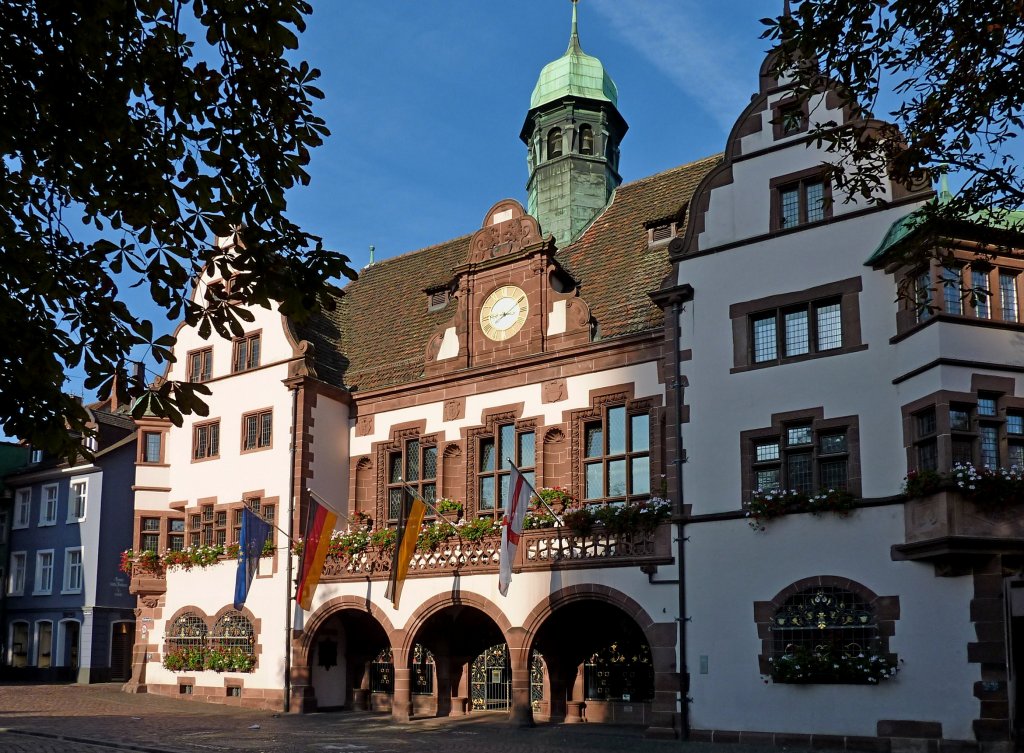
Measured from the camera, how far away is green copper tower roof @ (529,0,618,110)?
34375 mm

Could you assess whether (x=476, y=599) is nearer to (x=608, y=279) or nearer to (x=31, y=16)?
(x=608, y=279)

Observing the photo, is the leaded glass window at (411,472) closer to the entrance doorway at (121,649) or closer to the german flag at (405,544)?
the german flag at (405,544)

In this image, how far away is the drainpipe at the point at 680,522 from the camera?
21.7 metres

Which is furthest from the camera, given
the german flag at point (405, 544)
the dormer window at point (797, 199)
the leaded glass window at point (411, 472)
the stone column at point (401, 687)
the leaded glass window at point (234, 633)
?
the leaded glass window at point (234, 633)

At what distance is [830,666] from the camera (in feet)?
65.2

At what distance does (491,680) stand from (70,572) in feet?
75.1

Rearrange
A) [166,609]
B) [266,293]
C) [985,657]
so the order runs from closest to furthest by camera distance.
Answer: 1. [266,293]
2. [985,657]
3. [166,609]

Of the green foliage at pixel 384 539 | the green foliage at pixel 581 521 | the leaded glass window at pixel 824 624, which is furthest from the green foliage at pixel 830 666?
the green foliage at pixel 384 539

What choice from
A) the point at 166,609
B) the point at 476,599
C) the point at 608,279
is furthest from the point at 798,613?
the point at 166,609

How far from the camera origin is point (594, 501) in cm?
2539

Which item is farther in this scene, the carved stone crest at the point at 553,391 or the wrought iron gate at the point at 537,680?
the wrought iron gate at the point at 537,680

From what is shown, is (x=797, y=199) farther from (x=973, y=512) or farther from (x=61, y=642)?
(x=61, y=642)

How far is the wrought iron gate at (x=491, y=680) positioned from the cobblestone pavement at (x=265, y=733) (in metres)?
0.72

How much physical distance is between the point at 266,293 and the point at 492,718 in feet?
64.1
